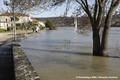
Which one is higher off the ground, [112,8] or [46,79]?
[112,8]

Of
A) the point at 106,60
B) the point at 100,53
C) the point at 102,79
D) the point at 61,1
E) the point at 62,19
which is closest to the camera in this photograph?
the point at 102,79

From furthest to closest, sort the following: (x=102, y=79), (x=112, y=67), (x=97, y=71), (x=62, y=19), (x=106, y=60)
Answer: (x=62, y=19), (x=106, y=60), (x=112, y=67), (x=97, y=71), (x=102, y=79)

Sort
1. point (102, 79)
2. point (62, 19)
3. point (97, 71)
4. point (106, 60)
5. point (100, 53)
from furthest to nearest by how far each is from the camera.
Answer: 1. point (62, 19)
2. point (100, 53)
3. point (106, 60)
4. point (97, 71)
5. point (102, 79)

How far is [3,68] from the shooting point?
249 inches

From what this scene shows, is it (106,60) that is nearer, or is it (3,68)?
(3,68)

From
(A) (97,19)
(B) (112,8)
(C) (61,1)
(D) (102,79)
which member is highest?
(C) (61,1)

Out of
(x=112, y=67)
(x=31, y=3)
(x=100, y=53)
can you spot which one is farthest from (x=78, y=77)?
(x=31, y=3)

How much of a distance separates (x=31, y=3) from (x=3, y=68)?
4523mm

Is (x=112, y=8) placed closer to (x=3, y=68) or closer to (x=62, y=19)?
(x=62, y=19)

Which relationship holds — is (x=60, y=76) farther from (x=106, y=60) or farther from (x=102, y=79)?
(x=106, y=60)

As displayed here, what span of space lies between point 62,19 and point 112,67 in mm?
5955

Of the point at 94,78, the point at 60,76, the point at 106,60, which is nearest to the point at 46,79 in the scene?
the point at 60,76

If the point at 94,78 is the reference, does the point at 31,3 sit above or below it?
above

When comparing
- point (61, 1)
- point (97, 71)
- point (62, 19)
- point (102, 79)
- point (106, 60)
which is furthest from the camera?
point (62, 19)
